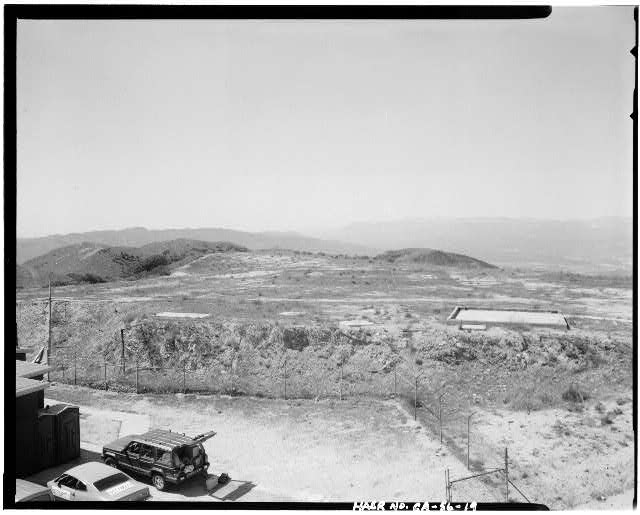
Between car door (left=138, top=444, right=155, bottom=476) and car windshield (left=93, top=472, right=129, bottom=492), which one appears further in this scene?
car door (left=138, top=444, right=155, bottom=476)

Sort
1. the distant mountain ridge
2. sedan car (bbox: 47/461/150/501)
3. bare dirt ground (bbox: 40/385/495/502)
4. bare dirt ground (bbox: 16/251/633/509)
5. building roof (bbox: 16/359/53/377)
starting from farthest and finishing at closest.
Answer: the distant mountain ridge
building roof (bbox: 16/359/53/377)
bare dirt ground (bbox: 16/251/633/509)
bare dirt ground (bbox: 40/385/495/502)
sedan car (bbox: 47/461/150/501)

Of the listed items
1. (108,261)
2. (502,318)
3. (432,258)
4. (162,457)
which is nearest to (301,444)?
(162,457)

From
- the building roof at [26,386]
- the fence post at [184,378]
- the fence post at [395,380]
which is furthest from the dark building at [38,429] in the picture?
the fence post at [395,380]

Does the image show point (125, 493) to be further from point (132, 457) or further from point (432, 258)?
point (432, 258)

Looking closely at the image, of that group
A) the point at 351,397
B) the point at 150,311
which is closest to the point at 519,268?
the point at 351,397

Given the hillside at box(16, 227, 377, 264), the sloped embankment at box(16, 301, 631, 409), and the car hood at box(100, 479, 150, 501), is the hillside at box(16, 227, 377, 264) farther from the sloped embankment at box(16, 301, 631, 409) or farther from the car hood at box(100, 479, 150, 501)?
the car hood at box(100, 479, 150, 501)

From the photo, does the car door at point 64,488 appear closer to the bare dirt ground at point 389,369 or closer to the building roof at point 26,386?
the building roof at point 26,386

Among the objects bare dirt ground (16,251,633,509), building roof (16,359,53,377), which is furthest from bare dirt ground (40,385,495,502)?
building roof (16,359,53,377)
